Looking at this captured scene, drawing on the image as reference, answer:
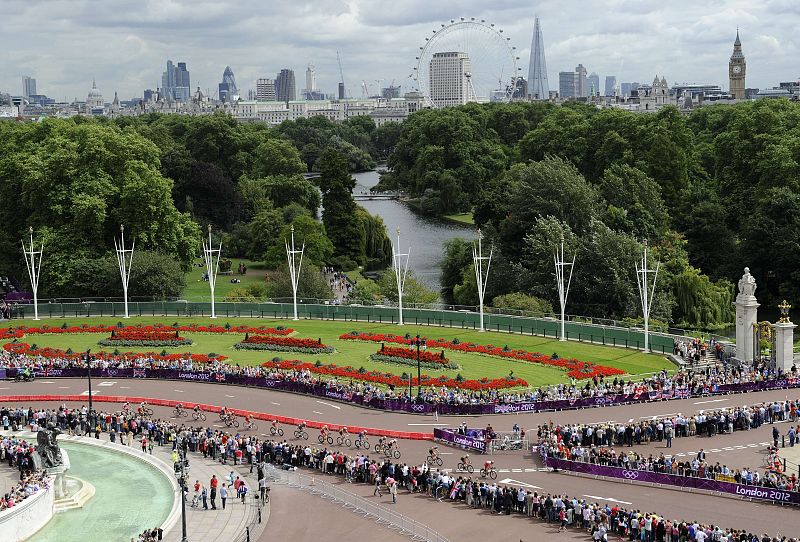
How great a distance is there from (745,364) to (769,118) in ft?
187

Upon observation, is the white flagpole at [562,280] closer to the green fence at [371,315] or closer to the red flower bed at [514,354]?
the green fence at [371,315]

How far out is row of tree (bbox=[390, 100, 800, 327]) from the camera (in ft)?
270

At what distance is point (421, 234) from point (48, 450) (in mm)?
100991

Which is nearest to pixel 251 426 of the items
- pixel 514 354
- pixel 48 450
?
pixel 48 450

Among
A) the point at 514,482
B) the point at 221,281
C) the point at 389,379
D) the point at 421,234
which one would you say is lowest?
the point at 514,482

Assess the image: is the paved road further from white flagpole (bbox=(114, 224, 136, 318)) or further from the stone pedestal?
white flagpole (bbox=(114, 224, 136, 318))

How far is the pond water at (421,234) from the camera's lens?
383 feet

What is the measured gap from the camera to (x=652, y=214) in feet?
312

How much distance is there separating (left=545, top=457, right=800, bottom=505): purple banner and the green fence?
24010 millimetres

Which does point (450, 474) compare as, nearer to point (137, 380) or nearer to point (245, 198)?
point (137, 380)

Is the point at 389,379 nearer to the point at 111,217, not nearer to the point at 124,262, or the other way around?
the point at 124,262

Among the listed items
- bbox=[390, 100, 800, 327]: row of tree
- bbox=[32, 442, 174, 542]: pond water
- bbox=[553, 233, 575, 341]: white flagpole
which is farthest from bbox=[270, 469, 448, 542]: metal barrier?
bbox=[390, 100, 800, 327]: row of tree

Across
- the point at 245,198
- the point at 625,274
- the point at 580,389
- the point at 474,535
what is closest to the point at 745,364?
the point at 580,389

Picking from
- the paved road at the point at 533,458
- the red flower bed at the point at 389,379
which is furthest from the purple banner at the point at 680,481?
the red flower bed at the point at 389,379
